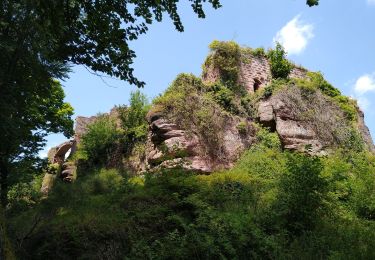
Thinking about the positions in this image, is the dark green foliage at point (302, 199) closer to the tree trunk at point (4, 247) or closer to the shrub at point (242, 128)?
the tree trunk at point (4, 247)

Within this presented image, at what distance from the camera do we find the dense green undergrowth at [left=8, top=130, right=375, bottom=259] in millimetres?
7301

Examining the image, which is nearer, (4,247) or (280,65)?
(4,247)

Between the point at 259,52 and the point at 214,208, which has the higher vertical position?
the point at 259,52

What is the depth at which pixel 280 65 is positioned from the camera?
20.4m

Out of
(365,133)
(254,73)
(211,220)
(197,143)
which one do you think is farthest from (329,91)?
(211,220)

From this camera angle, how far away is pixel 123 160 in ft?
59.1

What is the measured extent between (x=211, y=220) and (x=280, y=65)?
14.2m

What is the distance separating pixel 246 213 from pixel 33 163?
27.3ft

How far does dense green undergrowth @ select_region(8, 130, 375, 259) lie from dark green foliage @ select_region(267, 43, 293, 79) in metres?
9.52

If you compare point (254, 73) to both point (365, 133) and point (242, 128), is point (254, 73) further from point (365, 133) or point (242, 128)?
point (365, 133)

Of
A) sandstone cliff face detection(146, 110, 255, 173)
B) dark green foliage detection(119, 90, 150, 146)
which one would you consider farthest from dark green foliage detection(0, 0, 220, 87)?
dark green foliage detection(119, 90, 150, 146)

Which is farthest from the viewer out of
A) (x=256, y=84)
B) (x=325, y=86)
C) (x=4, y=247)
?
(x=256, y=84)

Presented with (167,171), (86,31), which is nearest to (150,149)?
(167,171)

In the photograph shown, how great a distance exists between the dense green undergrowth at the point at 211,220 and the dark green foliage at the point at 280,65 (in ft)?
31.2
